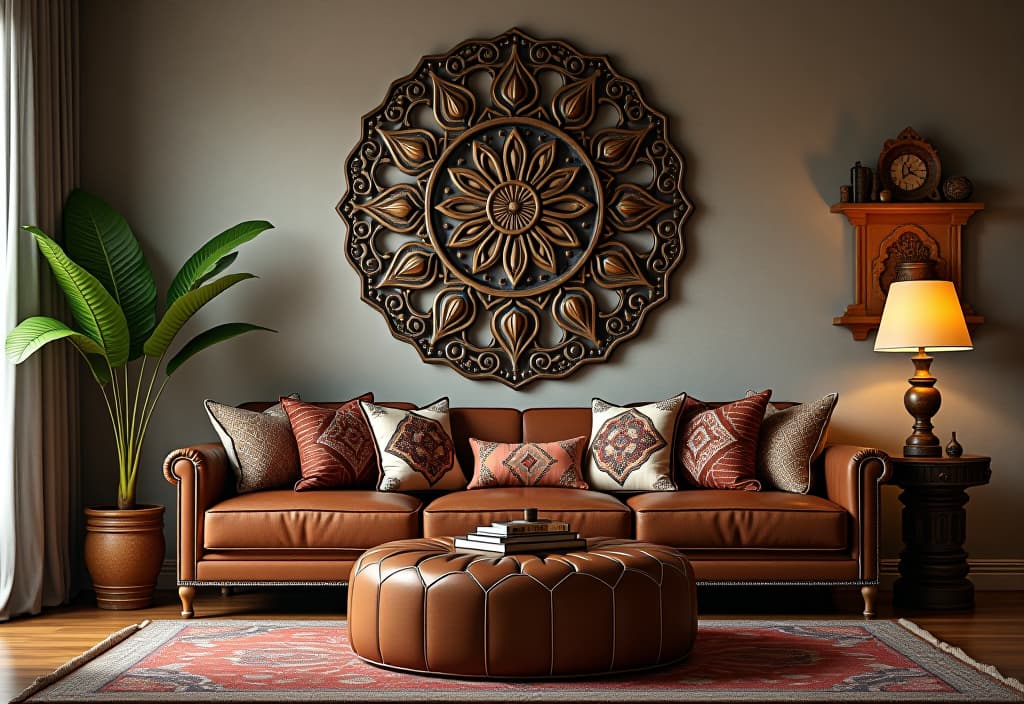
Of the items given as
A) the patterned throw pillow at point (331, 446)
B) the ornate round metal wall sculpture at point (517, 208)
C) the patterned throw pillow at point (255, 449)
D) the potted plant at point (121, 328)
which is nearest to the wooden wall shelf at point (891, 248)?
the ornate round metal wall sculpture at point (517, 208)

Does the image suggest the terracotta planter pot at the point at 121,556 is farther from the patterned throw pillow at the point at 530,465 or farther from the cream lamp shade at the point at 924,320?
the cream lamp shade at the point at 924,320

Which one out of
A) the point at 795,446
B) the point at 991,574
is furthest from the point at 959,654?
the point at 991,574

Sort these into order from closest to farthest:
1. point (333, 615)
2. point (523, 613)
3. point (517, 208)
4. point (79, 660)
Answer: point (523, 613), point (79, 660), point (333, 615), point (517, 208)

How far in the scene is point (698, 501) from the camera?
13.2 feet

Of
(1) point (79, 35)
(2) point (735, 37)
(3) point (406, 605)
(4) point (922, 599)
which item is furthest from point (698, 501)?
(1) point (79, 35)

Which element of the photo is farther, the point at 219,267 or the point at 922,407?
the point at 219,267

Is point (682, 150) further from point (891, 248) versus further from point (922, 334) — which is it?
point (922, 334)

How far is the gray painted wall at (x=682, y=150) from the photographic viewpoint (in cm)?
488

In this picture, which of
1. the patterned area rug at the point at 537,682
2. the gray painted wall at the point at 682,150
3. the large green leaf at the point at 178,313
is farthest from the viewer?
the gray painted wall at the point at 682,150

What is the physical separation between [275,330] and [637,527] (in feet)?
6.34

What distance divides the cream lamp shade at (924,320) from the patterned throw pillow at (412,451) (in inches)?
72.3

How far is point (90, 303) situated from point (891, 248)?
340cm

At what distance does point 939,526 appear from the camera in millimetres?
4285

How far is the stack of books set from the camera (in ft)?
10.3
